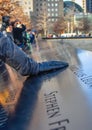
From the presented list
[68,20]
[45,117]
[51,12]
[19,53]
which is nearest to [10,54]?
[19,53]

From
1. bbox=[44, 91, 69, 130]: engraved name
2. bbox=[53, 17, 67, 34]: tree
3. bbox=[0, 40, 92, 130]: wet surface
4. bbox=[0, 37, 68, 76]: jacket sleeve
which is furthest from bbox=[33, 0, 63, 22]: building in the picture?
bbox=[44, 91, 69, 130]: engraved name

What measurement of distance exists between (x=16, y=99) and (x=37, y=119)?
0.83 meters

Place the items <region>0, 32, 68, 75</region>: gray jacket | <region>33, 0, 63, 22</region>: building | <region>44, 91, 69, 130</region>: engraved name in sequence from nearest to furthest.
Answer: <region>44, 91, 69, 130</region>: engraved name < <region>0, 32, 68, 75</region>: gray jacket < <region>33, 0, 63, 22</region>: building

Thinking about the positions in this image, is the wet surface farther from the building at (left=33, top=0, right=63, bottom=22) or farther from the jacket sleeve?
the building at (left=33, top=0, right=63, bottom=22)

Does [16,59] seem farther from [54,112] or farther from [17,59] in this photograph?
[54,112]

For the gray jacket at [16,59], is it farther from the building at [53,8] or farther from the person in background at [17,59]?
the building at [53,8]

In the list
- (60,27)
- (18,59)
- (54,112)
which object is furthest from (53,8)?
(54,112)

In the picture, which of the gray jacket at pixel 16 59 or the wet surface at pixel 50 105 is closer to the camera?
the wet surface at pixel 50 105

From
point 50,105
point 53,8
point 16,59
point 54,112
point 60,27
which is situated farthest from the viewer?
point 53,8

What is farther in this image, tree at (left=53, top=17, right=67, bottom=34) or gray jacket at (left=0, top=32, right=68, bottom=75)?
tree at (left=53, top=17, right=67, bottom=34)

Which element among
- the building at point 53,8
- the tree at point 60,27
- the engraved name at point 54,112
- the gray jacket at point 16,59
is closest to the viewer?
the engraved name at point 54,112

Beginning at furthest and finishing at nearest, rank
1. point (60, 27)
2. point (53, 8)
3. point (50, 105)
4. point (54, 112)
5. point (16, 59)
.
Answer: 1. point (53, 8)
2. point (60, 27)
3. point (16, 59)
4. point (50, 105)
5. point (54, 112)

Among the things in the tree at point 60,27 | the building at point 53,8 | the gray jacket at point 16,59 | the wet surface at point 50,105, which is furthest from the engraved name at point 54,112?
the building at point 53,8

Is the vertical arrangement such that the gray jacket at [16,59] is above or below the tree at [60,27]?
above
